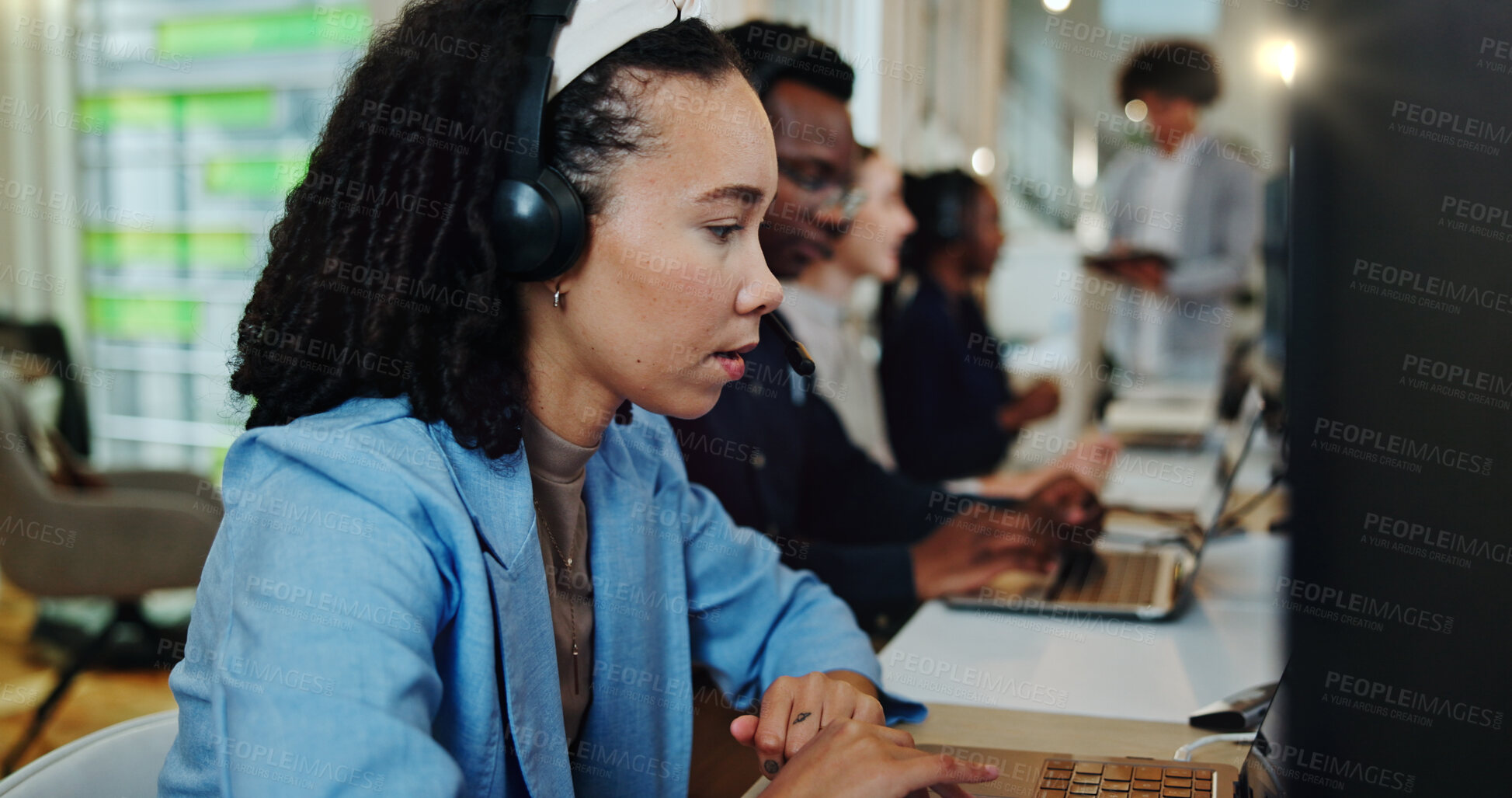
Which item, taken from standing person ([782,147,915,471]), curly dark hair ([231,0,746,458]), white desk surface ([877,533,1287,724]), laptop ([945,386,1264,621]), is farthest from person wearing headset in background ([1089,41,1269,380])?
curly dark hair ([231,0,746,458])

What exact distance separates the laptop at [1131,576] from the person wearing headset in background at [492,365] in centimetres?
50

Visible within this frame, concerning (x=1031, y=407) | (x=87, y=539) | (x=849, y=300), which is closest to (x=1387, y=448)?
(x=849, y=300)

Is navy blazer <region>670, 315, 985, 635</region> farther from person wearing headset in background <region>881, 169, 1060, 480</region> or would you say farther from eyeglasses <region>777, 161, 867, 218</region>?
person wearing headset in background <region>881, 169, 1060, 480</region>

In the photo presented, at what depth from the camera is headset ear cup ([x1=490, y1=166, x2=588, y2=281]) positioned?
69cm

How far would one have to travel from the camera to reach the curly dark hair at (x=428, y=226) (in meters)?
0.71

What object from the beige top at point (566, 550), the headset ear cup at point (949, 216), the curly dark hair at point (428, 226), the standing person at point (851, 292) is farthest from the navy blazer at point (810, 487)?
the headset ear cup at point (949, 216)

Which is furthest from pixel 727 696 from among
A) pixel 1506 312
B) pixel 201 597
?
pixel 1506 312

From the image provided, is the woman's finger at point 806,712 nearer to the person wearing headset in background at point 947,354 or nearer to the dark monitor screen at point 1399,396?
the dark monitor screen at point 1399,396

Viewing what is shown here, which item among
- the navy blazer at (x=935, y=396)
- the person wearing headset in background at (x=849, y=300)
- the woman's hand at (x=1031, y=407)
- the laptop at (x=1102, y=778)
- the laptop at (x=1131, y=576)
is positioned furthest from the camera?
the woman's hand at (x=1031, y=407)

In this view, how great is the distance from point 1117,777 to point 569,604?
439 mm

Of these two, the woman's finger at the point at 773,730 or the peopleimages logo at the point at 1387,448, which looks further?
the woman's finger at the point at 773,730

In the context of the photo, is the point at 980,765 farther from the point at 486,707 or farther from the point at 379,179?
the point at 379,179

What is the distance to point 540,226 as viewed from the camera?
69 centimetres

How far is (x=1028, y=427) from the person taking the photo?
3133 mm
